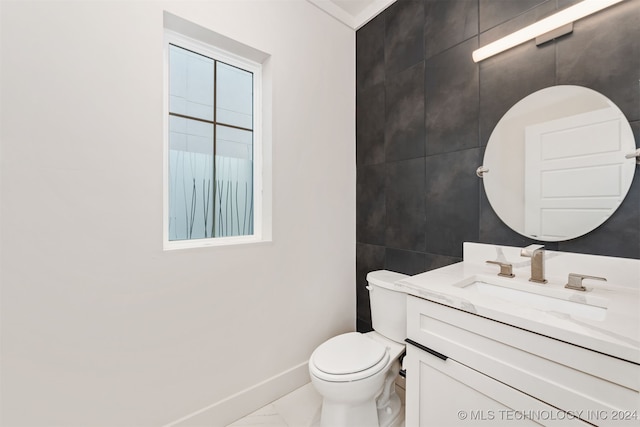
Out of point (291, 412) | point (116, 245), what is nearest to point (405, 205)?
point (291, 412)

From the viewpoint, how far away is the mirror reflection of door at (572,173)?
1.02m

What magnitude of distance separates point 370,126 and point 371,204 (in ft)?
1.87

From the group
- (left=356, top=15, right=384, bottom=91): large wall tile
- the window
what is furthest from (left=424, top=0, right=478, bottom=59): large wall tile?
the window

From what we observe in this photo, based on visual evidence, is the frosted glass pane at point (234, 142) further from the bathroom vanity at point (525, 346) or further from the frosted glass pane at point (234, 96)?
the bathroom vanity at point (525, 346)

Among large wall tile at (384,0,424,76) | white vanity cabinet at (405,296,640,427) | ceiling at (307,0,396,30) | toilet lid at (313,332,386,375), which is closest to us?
white vanity cabinet at (405,296,640,427)

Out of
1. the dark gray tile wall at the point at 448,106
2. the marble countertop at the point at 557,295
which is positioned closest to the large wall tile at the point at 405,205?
the dark gray tile wall at the point at 448,106

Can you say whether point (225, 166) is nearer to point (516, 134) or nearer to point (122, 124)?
point (122, 124)

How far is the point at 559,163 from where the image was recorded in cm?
115

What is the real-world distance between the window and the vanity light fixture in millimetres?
1275

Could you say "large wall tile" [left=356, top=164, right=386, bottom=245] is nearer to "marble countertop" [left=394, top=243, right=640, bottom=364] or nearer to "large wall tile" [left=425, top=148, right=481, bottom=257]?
"large wall tile" [left=425, top=148, right=481, bottom=257]

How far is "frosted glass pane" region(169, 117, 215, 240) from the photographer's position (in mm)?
1435

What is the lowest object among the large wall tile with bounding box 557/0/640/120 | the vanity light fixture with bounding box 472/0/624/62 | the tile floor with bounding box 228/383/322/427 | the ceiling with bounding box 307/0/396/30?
the tile floor with bounding box 228/383/322/427

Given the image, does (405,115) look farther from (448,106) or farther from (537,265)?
(537,265)

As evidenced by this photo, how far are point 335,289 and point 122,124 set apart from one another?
1563 mm
